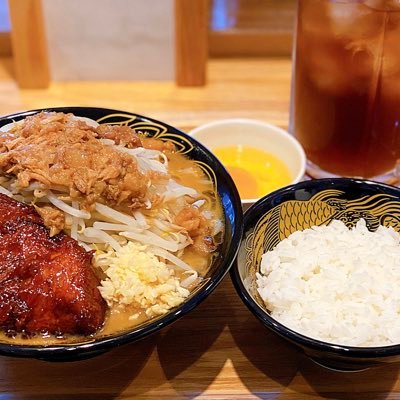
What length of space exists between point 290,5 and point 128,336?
226 centimetres

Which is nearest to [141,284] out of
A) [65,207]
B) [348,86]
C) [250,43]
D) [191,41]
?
[65,207]

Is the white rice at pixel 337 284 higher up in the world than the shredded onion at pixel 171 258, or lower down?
lower down

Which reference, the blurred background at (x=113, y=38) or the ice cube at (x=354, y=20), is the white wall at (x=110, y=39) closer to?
the blurred background at (x=113, y=38)

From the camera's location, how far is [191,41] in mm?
2428

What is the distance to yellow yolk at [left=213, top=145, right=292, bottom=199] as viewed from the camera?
1.90 metres

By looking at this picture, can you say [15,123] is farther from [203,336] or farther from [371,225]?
[371,225]

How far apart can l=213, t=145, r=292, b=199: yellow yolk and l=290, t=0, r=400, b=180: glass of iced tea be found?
143mm

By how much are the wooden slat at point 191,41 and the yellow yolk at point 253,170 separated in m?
0.59

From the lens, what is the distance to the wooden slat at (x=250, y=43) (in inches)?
107

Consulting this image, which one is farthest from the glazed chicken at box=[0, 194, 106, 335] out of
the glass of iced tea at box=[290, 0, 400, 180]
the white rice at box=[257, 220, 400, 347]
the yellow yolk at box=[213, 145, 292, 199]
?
the glass of iced tea at box=[290, 0, 400, 180]

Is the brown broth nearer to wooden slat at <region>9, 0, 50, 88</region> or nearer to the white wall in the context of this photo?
the white wall

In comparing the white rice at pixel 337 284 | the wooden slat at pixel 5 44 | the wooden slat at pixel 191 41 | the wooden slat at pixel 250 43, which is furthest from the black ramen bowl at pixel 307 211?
the wooden slat at pixel 5 44

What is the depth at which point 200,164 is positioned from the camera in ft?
5.36

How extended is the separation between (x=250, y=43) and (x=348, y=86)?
1022mm
